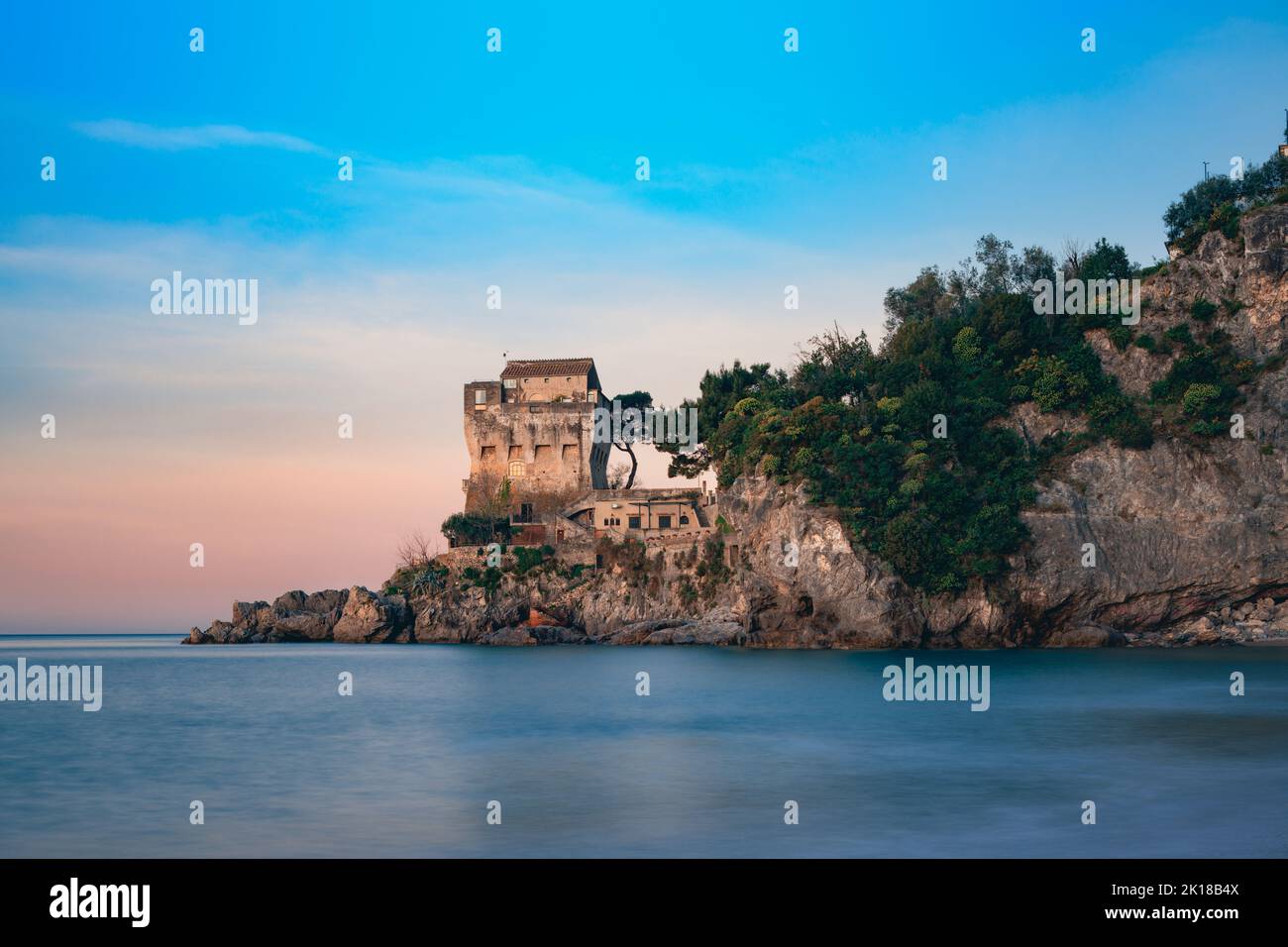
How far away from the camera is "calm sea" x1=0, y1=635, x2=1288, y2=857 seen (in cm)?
1557

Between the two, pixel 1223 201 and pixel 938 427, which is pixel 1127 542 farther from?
pixel 1223 201

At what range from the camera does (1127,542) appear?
165 ft

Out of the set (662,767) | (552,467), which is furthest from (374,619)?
(662,767)

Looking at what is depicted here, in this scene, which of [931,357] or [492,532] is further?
[492,532]

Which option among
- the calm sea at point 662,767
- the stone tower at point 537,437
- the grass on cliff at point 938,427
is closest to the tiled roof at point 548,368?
the stone tower at point 537,437

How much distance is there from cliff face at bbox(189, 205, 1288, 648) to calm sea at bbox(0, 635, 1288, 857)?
9.11 meters

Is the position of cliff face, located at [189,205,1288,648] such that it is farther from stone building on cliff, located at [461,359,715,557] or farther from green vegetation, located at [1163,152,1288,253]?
stone building on cliff, located at [461,359,715,557]

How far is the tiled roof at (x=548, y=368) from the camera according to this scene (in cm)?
6931

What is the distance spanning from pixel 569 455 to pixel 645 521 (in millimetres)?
7392

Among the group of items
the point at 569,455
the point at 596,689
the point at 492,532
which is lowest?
the point at 596,689

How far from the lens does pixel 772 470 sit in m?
51.6

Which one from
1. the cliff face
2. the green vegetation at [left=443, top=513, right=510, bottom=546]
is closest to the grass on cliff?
the cliff face
